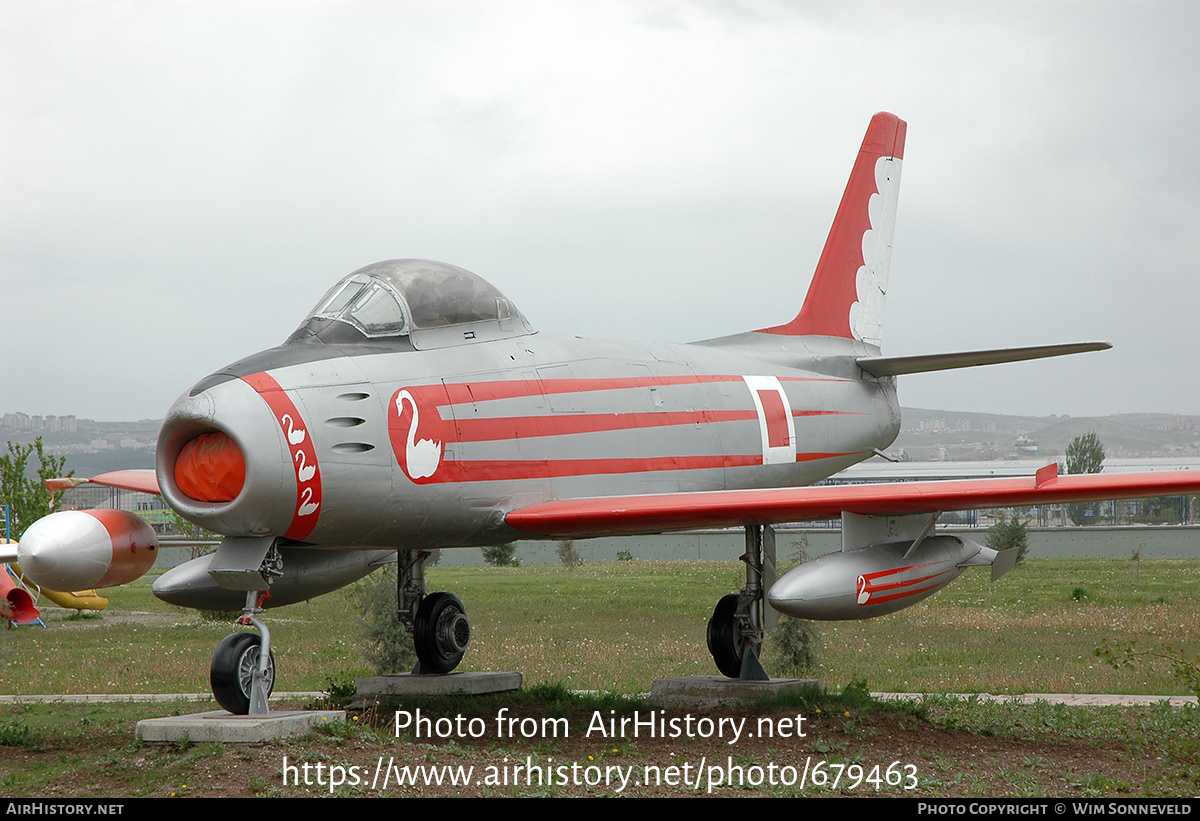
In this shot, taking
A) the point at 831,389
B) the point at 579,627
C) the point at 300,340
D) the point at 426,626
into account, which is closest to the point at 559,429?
the point at 300,340

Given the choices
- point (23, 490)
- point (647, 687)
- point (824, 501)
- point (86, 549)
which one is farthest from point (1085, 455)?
point (86, 549)

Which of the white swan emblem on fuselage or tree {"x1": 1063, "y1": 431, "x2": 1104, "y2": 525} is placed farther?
tree {"x1": 1063, "y1": 431, "x2": 1104, "y2": 525}

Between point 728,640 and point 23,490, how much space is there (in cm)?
2299

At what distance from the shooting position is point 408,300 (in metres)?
9.44

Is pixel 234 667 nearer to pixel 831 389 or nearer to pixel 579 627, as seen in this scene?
pixel 831 389

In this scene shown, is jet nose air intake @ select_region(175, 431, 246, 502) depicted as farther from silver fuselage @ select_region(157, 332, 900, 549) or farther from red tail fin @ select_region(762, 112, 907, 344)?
red tail fin @ select_region(762, 112, 907, 344)

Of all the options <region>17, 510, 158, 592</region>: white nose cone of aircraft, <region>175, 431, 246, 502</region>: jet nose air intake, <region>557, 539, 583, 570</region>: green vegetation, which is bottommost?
<region>557, 539, 583, 570</region>: green vegetation

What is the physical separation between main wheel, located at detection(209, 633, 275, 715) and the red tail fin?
8642 mm

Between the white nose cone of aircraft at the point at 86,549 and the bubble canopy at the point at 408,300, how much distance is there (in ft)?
8.53

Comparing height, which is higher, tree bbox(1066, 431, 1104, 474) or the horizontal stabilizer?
the horizontal stabilizer

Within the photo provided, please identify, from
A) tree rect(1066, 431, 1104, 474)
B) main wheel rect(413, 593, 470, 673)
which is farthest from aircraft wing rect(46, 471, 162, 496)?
tree rect(1066, 431, 1104, 474)

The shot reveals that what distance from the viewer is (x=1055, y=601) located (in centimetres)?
2772

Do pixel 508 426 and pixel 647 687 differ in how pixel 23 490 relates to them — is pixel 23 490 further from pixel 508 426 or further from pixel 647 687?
pixel 508 426

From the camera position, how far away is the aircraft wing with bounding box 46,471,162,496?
11.7 m
